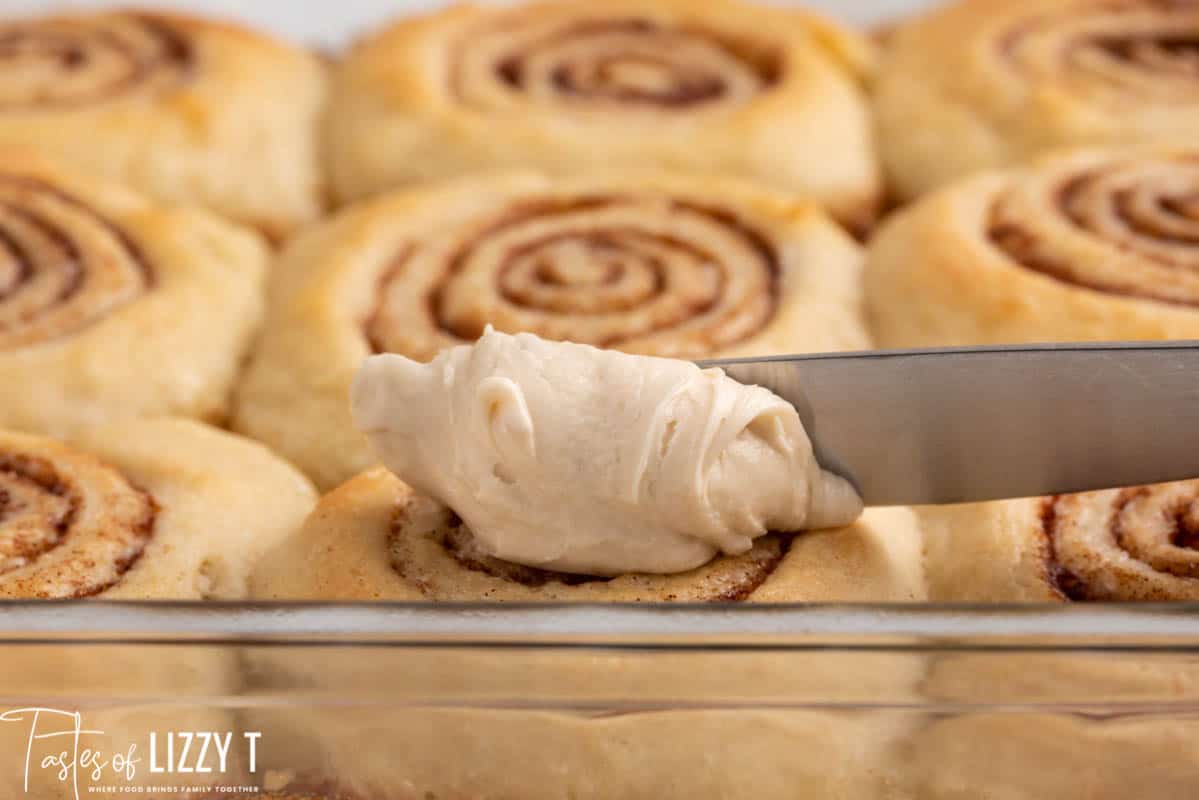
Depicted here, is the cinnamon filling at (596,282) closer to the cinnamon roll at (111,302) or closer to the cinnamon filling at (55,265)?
the cinnamon roll at (111,302)

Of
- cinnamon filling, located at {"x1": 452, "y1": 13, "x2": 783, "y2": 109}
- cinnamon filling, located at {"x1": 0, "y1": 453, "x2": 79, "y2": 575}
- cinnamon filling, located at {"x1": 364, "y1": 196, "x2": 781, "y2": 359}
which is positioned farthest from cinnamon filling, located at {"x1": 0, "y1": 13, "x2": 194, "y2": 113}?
cinnamon filling, located at {"x1": 0, "y1": 453, "x2": 79, "y2": 575}

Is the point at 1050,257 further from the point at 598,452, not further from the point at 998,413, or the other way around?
the point at 598,452

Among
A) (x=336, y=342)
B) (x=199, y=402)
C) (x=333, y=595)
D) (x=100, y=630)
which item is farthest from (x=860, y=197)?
(x=100, y=630)

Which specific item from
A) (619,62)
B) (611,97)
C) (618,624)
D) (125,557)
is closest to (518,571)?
(618,624)

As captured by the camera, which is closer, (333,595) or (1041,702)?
(1041,702)

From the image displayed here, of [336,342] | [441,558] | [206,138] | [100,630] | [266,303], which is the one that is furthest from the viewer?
[206,138]

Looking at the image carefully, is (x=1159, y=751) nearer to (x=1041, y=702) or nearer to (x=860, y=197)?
(x=1041, y=702)

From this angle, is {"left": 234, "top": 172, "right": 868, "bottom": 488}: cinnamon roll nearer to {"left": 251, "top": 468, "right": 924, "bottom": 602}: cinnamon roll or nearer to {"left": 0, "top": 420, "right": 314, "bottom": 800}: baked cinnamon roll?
{"left": 0, "top": 420, "right": 314, "bottom": 800}: baked cinnamon roll

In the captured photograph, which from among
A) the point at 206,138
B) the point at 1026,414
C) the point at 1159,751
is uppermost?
the point at 206,138
